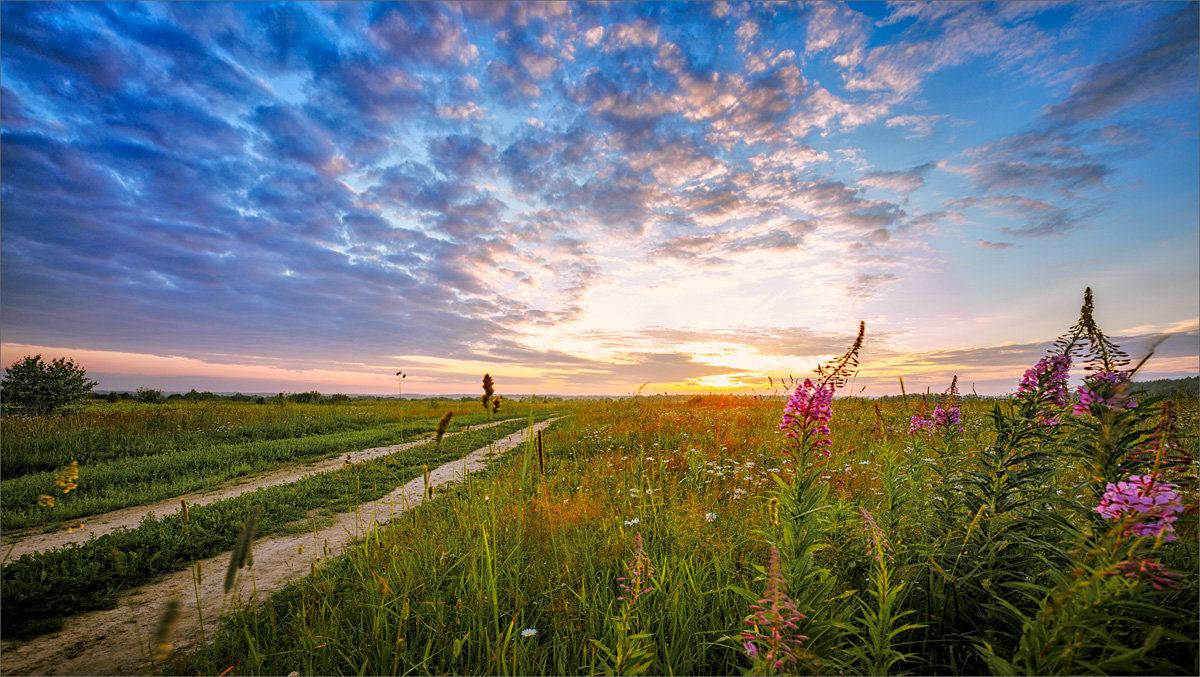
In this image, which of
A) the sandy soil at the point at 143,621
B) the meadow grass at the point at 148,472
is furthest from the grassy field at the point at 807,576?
the meadow grass at the point at 148,472

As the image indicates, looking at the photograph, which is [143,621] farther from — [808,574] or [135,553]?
[808,574]

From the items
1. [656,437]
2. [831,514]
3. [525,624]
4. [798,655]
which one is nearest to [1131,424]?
[831,514]

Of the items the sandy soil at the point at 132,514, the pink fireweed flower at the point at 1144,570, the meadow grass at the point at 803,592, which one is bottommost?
the sandy soil at the point at 132,514

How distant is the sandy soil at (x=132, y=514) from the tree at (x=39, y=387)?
14.9 m

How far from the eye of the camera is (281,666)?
10.3 ft

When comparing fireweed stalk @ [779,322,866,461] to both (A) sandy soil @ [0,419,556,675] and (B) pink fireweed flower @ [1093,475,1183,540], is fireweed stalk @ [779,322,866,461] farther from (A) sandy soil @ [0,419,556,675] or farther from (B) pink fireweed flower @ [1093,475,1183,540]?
(A) sandy soil @ [0,419,556,675]

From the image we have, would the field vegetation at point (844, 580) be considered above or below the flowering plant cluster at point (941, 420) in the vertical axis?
below

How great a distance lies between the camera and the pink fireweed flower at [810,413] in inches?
119

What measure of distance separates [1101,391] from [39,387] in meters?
29.0

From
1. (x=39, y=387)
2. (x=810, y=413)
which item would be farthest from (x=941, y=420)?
(x=39, y=387)

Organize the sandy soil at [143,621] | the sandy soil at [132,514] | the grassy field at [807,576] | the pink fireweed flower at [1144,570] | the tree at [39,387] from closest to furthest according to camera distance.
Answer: the pink fireweed flower at [1144,570] < the grassy field at [807,576] < the sandy soil at [143,621] < the sandy soil at [132,514] < the tree at [39,387]

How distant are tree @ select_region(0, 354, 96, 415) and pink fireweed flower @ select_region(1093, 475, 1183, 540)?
28.3 meters

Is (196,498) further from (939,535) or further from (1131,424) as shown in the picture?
(1131,424)

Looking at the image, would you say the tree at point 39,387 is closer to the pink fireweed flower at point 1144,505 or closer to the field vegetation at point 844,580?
the field vegetation at point 844,580
